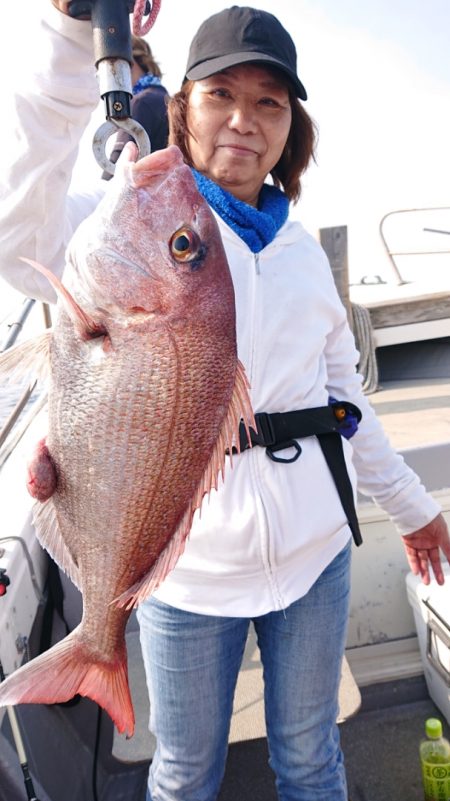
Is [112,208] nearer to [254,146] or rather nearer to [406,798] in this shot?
[254,146]

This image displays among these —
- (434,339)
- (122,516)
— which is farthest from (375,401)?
(122,516)

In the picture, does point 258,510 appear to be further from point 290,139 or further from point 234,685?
point 290,139

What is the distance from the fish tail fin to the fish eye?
0.81 metres

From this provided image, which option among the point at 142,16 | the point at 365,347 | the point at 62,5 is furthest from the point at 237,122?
the point at 365,347

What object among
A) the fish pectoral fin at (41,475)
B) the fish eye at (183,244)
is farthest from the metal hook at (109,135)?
the fish pectoral fin at (41,475)

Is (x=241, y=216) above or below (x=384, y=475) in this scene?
above

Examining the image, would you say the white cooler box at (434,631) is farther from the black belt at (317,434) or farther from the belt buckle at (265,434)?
the belt buckle at (265,434)

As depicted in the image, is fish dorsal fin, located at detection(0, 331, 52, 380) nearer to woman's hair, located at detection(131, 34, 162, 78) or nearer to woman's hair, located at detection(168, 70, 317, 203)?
woman's hair, located at detection(168, 70, 317, 203)

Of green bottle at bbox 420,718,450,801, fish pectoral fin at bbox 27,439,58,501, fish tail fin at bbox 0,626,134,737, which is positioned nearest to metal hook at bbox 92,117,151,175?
fish pectoral fin at bbox 27,439,58,501

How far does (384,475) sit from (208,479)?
3.12 ft

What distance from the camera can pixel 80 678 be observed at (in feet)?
4.17

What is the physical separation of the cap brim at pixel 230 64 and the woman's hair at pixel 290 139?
0.14ft

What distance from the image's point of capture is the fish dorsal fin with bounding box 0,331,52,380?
1171mm

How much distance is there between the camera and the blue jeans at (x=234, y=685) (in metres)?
1.57
